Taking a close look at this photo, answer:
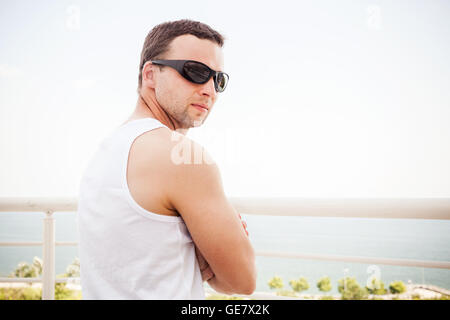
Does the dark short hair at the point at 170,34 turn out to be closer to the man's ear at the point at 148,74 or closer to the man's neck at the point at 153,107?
the man's ear at the point at 148,74

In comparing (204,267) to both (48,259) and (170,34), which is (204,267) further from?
(48,259)

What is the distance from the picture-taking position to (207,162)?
2.90 feet

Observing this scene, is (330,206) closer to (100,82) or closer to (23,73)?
(100,82)

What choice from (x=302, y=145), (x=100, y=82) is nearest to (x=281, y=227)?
(x=302, y=145)

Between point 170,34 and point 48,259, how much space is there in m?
1.68

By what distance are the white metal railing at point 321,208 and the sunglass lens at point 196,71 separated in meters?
0.57

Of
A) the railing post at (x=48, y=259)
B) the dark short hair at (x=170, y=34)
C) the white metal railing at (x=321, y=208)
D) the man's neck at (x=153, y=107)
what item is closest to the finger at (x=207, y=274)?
the white metal railing at (x=321, y=208)

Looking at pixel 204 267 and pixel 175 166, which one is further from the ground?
pixel 175 166

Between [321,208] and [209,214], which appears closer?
[209,214]

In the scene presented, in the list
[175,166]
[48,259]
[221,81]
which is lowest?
[48,259]

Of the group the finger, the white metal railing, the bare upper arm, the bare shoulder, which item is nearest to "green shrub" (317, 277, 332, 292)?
the white metal railing

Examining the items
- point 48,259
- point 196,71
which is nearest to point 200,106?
point 196,71

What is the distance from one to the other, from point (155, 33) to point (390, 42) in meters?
78.2

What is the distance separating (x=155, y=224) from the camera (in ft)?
2.91
